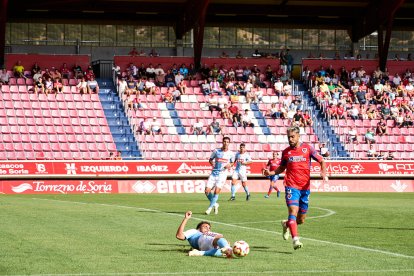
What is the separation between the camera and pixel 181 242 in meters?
15.7

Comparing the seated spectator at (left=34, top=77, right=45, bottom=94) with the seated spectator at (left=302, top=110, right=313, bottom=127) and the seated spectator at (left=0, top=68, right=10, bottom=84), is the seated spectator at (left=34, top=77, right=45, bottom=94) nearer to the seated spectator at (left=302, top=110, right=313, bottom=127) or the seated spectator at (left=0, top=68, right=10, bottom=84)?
the seated spectator at (left=0, top=68, right=10, bottom=84)

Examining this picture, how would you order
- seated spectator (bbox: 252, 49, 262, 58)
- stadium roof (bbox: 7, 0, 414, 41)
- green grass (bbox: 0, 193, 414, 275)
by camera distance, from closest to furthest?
1. green grass (bbox: 0, 193, 414, 275)
2. stadium roof (bbox: 7, 0, 414, 41)
3. seated spectator (bbox: 252, 49, 262, 58)

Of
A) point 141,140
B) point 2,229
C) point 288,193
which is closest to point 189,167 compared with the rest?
point 141,140

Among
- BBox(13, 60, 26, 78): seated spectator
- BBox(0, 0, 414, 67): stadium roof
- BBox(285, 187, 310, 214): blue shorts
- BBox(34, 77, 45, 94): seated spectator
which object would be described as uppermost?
BBox(0, 0, 414, 67): stadium roof

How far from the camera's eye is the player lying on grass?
13383mm

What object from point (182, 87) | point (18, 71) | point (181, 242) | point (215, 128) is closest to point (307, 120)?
point (215, 128)

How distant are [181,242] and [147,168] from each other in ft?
85.4

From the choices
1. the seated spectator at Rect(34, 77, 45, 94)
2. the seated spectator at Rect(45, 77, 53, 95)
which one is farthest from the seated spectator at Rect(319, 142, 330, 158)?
the seated spectator at Rect(34, 77, 45, 94)

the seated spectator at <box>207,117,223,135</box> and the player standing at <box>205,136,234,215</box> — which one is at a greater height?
the seated spectator at <box>207,117,223,135</box>

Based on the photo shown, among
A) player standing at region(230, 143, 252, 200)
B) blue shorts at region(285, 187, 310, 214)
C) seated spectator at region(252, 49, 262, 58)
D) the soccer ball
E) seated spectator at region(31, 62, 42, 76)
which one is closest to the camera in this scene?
the soccer ball

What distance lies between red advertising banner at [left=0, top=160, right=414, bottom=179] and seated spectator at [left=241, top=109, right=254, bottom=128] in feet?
20.1

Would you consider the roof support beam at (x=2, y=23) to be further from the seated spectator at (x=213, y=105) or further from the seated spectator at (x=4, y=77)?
the seated spectator at (x=213, y=105)

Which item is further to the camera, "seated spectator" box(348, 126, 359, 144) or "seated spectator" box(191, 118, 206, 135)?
"seated spectator" box(348, 126, 359, 144)

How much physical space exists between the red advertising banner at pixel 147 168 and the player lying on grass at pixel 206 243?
26748 millimetres
